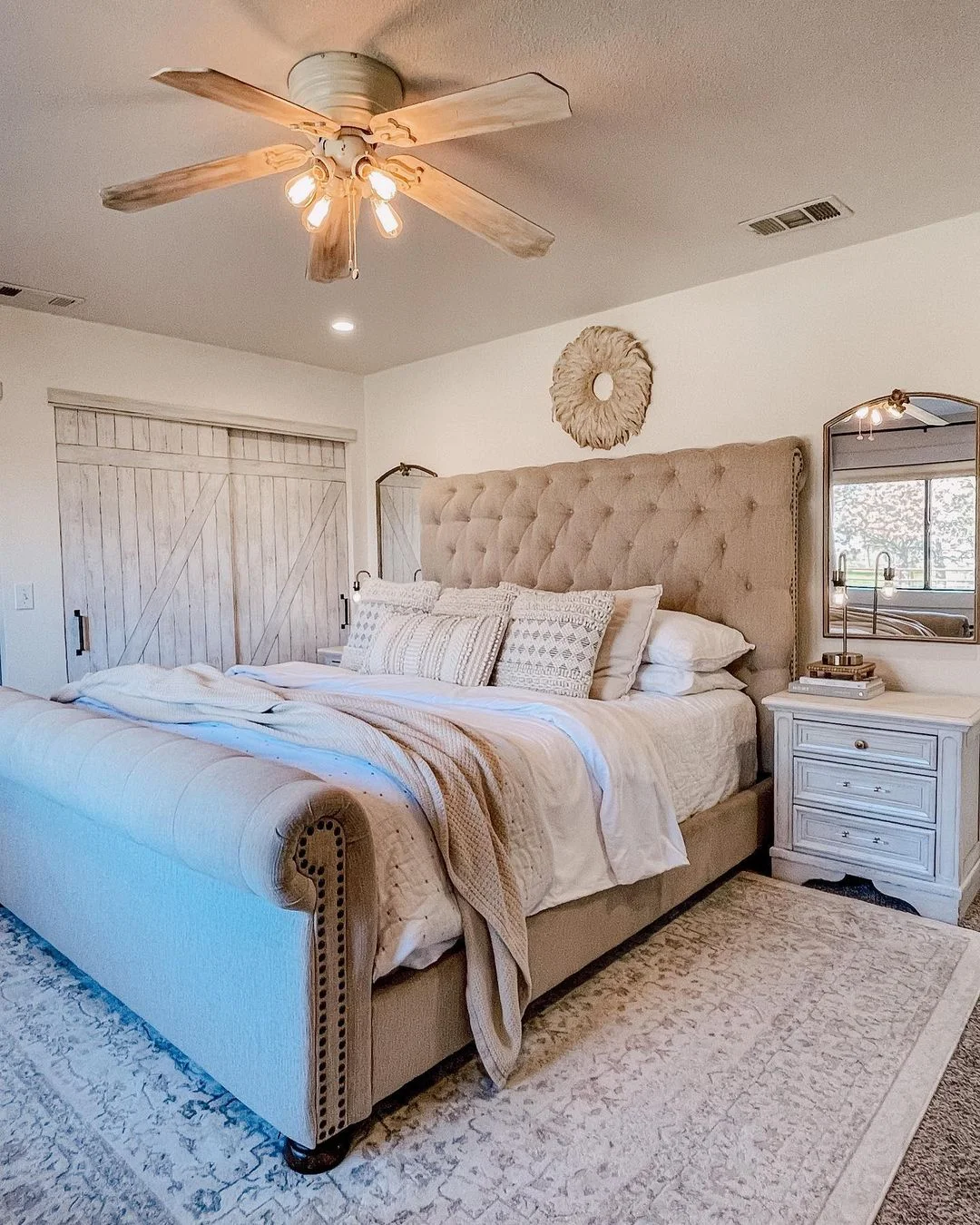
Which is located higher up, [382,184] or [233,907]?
[382,184]

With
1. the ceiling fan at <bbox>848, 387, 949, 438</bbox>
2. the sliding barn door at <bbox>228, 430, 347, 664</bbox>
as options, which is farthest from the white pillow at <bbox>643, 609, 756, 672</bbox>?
the sliding barn door at <bbox>228, 430, 347, 664</bbox>

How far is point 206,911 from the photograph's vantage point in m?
1.73

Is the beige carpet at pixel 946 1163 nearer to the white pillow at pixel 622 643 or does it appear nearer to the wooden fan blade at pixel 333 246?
the white pillow at pixel 622 643

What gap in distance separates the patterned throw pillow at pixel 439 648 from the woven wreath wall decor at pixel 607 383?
4.06 ft

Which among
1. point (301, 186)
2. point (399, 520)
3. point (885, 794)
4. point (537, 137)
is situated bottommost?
point (885, 794)

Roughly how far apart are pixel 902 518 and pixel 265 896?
2.69 m

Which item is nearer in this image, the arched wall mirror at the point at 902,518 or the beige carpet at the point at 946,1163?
the beige carpet at the point at 946,1163

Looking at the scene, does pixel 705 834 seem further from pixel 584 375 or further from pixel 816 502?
pixel 584 375

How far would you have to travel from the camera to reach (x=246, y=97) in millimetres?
1733

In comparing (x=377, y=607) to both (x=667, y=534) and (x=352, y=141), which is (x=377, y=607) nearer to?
(x=667, y=534)

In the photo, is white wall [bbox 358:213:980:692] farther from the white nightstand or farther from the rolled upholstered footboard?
the rolled upholstered footboard

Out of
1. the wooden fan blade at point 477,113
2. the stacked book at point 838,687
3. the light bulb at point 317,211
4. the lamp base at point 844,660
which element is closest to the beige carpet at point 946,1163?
the stacked book at point 838,687

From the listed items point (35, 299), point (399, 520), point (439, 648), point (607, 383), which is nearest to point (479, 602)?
point (439, 648)

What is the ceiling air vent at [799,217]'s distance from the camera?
2730mm
